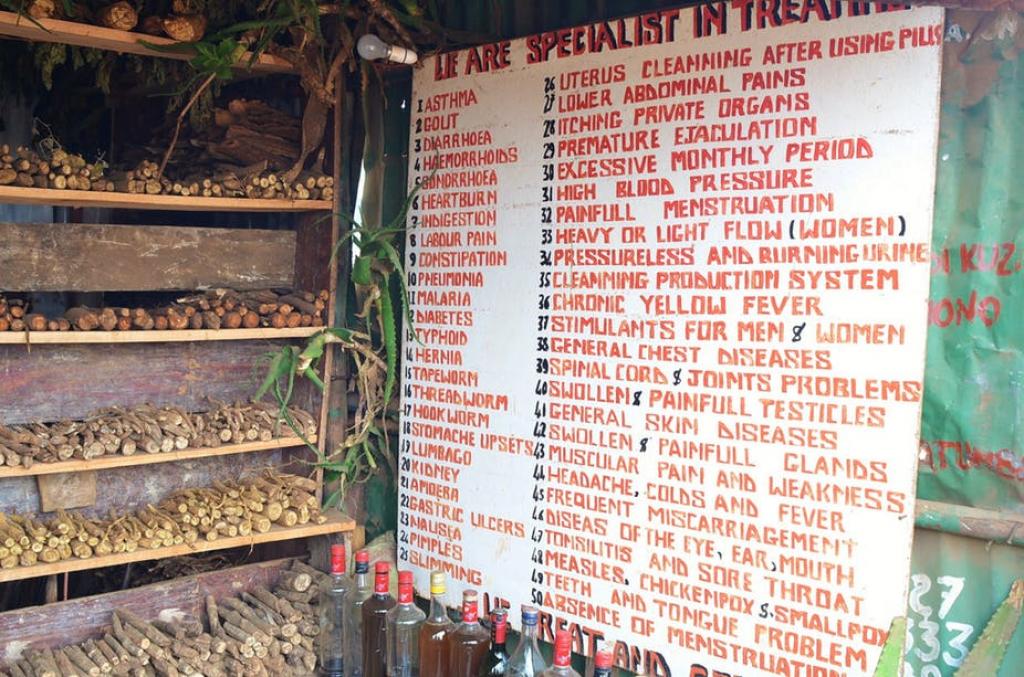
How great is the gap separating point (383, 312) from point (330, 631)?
1346 millimetres

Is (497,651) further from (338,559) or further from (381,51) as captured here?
(381,51)

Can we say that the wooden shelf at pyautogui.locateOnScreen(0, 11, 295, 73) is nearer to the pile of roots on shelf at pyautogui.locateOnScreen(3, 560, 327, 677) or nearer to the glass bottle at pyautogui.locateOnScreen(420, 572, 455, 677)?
the pile of roots on shelf at pyautogui.locateOnScreen(3, 560, 327, 677)

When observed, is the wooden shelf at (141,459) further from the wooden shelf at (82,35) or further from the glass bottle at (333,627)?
the wooden shelf at (82,35)

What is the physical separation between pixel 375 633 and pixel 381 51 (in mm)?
2324

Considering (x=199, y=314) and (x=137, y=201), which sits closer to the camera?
(x=137, y=201)

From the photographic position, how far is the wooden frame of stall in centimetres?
375

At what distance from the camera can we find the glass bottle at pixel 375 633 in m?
3.98

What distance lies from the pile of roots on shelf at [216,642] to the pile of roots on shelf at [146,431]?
65cm

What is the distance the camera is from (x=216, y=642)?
12.8 ft

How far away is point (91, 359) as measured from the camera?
405cm

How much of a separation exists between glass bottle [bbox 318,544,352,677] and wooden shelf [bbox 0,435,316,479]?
516 mm

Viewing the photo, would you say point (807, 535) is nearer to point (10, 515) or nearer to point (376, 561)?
point (376, 561)

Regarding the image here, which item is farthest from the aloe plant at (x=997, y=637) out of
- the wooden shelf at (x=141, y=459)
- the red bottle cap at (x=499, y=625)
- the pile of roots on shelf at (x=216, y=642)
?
the wooden shelf at (x=141, y=459)

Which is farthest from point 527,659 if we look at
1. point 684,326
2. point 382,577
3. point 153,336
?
point 153,336
